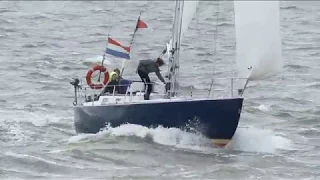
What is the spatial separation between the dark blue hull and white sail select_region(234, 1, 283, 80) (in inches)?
46.3

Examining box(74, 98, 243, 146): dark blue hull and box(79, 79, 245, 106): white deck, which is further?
box(79, 79, 245, 106): white deck

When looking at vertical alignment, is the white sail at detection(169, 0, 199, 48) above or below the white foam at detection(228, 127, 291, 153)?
above

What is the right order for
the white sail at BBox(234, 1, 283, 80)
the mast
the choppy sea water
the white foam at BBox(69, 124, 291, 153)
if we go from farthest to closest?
the mast, the white foam at BBox(69, 124, 291, 153), the choppy sea water, the white sail at BBox(234, 1, 283, 80)

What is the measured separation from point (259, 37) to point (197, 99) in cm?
230

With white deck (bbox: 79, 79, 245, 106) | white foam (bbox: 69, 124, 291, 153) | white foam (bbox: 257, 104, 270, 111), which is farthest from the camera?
white foam (bbox: 257, 104, 270, 111)

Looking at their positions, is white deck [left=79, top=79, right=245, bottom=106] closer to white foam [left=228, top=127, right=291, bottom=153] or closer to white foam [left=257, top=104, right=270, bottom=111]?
white foam [left=228, top=127, right=291, bottom=153]

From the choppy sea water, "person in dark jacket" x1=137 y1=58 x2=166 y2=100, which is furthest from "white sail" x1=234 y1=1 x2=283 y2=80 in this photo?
"person in dark jacket" x1=137 y1=58 x2=166 y2=100

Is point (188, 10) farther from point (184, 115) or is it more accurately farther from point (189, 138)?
point (189, 138)

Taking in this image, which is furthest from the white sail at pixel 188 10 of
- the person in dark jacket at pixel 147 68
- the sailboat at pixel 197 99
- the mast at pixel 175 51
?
the person in dark jacket at pixel 147 68

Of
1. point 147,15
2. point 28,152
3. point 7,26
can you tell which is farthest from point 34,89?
point 147,15

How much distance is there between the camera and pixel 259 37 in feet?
73.0

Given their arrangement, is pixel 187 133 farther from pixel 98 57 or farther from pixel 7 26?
pixel 7 26

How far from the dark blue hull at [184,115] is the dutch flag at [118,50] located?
156cm

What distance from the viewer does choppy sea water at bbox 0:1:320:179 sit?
22.5 meters
